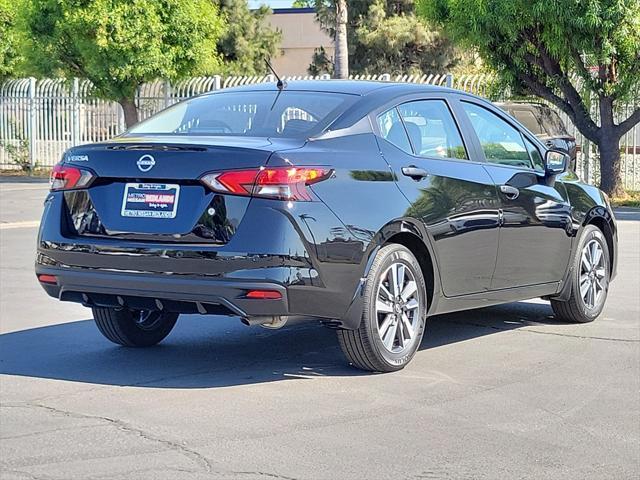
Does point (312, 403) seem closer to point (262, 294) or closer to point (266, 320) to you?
point (266, 320)

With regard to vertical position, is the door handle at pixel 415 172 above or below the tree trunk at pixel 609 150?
above

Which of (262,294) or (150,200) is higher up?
(150,200)

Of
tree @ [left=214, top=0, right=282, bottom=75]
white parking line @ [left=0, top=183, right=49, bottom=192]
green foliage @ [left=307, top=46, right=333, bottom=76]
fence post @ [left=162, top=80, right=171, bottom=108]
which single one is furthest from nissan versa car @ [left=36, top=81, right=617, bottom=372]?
green foliage @ [left=307, top=46, right=333, bottom=76]

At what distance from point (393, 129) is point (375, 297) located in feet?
3.72

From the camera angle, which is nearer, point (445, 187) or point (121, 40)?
point (445, 187)

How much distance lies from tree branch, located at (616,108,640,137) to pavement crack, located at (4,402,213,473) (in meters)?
17.7

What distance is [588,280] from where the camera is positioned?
897 cm

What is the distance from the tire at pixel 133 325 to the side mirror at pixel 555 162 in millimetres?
2860

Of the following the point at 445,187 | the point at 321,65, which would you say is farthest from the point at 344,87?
the point at 321,65

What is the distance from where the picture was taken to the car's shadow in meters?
7.05

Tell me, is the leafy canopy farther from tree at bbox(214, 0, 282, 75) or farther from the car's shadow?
tree at bbox(214, 0, 282, 75)

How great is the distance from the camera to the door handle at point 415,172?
7.13 metres

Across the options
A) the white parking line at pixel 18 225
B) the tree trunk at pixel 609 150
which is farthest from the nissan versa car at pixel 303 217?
the tree trunk at pixel 609 150

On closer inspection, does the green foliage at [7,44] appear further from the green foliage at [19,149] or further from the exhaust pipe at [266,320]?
the exhaust pipe at [266,320]
